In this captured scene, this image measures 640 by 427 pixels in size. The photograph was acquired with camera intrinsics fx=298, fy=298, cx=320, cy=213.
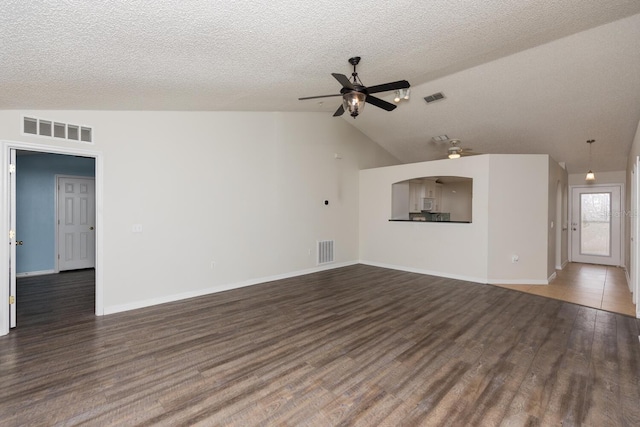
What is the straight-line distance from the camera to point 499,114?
221 inches

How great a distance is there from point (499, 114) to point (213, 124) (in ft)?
17.0

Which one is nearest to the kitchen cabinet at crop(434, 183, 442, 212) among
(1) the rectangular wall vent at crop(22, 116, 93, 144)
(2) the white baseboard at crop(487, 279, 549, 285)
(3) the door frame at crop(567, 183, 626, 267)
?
(3) the door frame at crop(567, 183, 626, 267)

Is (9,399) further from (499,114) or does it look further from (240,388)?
(499,114)

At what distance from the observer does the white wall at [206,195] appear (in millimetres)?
3916

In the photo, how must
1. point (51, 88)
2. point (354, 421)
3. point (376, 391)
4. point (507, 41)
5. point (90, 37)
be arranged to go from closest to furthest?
point (354, 421)
point (90, 37)
point (376, 391)
point (51, 88)
point (507, 41)

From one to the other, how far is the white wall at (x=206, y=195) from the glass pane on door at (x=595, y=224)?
253 inches

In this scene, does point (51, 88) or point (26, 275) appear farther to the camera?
point (26, 275)

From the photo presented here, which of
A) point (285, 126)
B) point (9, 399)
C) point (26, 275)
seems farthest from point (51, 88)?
point (26, 275)

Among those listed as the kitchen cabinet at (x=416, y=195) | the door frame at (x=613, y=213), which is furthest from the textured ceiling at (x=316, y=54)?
the kitchen cabinet at (x=416, y=195)

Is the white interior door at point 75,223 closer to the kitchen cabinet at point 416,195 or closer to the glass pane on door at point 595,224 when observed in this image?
the kitchen cabinet at point 416,195

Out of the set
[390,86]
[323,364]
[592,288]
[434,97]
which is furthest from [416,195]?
[323,364]

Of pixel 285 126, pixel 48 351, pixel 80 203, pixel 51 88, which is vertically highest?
pixel 285 126

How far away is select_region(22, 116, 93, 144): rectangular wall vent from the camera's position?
3340 millimetres

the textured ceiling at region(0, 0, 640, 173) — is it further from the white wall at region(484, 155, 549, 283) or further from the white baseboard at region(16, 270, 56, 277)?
the white baseboard at region(16, 270, 56, 277)
